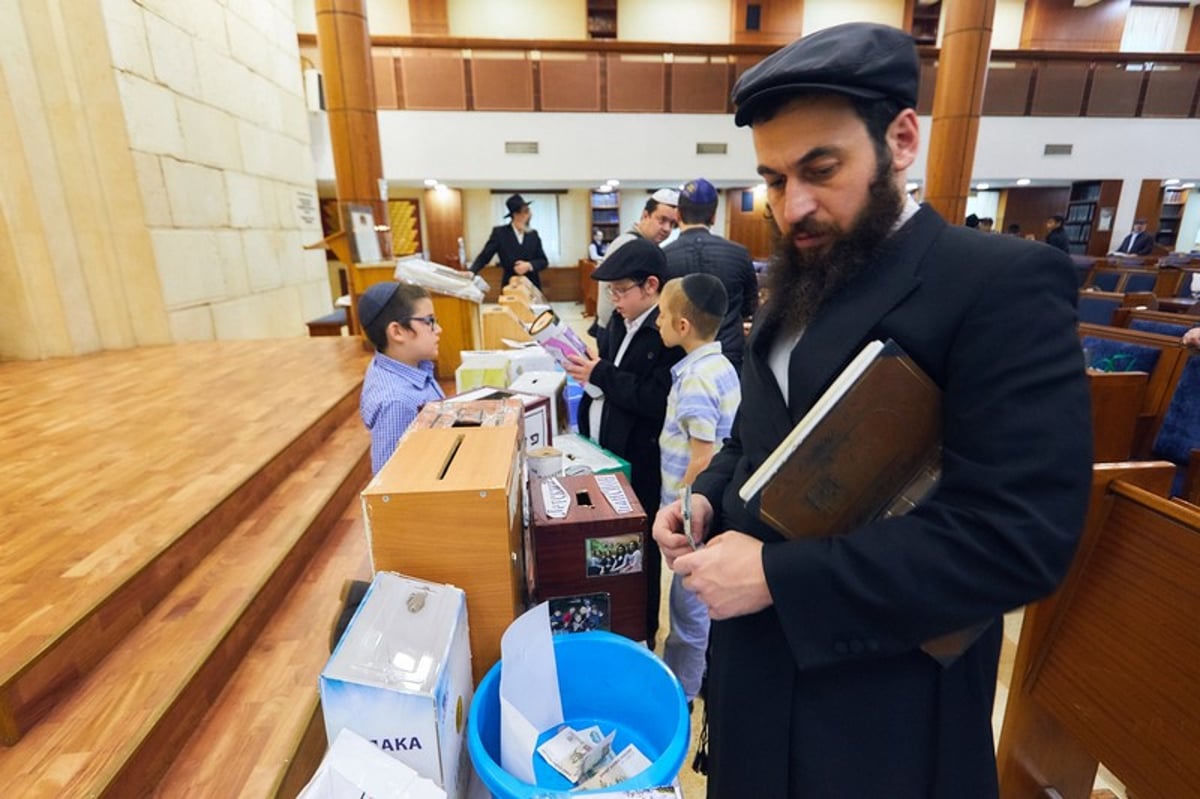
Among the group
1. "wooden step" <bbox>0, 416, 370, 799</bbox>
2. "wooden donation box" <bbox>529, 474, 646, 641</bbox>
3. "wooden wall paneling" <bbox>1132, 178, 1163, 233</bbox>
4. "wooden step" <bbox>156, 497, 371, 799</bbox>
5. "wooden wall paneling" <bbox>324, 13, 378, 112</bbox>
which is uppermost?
"wooden wall paneling" <bbox>324, 13, 378, 112</bbox>

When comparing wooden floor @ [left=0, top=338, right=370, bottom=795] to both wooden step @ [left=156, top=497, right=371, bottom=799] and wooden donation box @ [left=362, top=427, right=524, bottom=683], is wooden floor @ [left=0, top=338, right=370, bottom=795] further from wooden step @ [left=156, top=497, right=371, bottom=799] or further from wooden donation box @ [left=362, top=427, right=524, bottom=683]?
wooden donation box @ [left=362, top=427, right=524, bottom=683]

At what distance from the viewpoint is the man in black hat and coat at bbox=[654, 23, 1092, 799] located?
0.56 metres

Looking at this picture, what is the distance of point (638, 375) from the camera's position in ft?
6.32

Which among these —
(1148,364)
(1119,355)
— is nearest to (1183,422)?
(1148,364)

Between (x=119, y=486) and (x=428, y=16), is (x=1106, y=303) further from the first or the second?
(x=428, y=16)

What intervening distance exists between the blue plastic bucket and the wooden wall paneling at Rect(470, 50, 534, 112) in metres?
8.89

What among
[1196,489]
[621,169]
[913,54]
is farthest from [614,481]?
[621,169]

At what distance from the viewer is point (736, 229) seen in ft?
38.3

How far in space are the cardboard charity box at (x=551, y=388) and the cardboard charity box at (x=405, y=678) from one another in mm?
1045

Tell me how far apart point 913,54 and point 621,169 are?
889cm

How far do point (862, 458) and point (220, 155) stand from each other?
7.15 metres

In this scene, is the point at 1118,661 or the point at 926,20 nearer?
the point at 1118,661

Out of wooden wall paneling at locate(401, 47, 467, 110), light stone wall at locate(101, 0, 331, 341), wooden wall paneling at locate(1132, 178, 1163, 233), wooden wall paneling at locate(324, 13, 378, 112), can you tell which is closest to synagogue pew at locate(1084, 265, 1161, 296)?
wooden wall paneling at locate(1132, 178, 1163, 233)

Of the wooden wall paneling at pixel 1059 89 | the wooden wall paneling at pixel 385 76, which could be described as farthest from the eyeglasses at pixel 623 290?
the wooden wall paneling at pixel 1059 89
